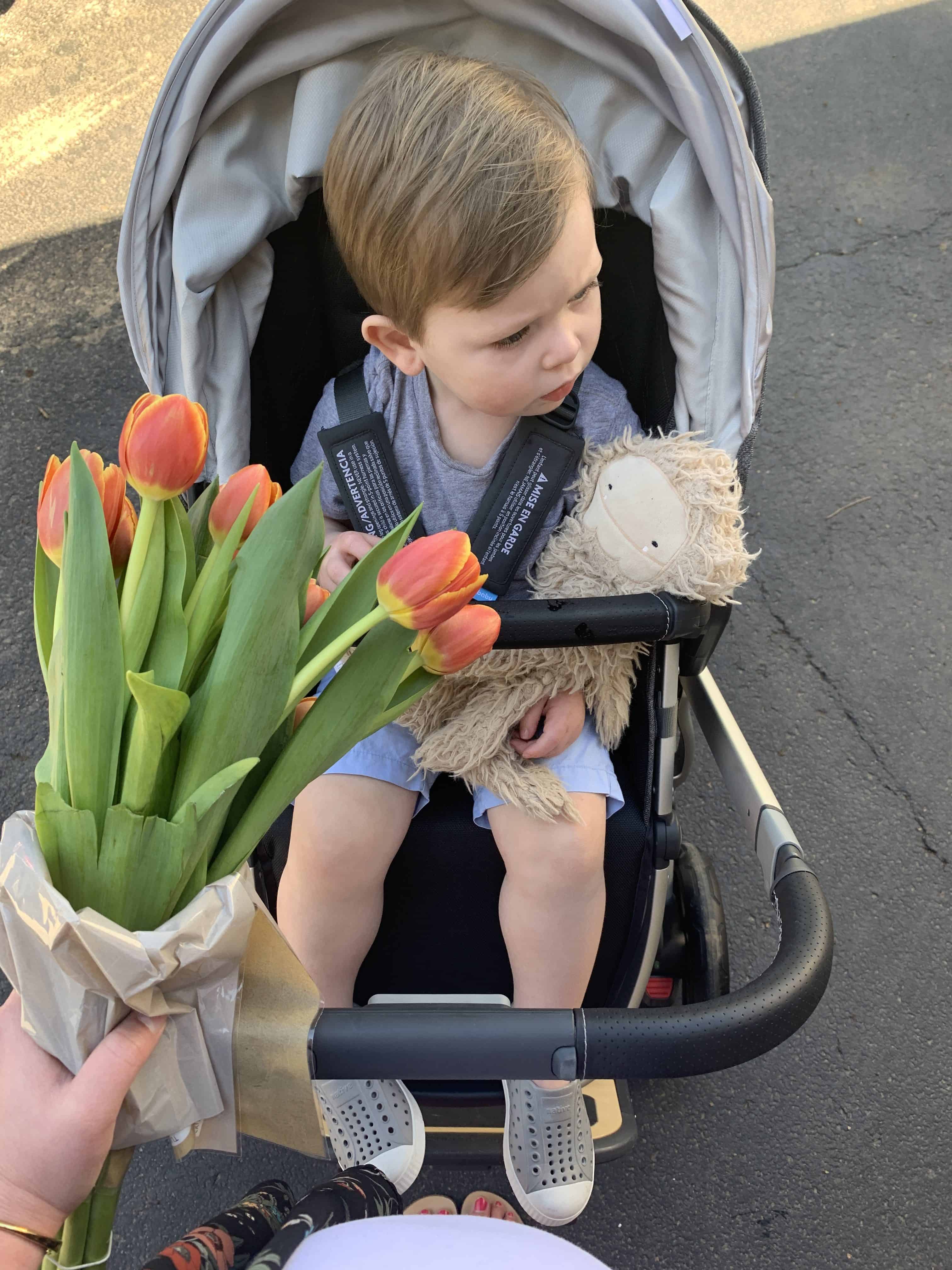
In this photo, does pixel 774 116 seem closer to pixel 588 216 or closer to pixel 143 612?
pixel 588 216

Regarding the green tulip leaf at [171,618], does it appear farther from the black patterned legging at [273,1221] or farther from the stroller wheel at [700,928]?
the stroller wheel at [700,928]

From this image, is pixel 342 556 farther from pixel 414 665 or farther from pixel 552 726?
pixel 414 665

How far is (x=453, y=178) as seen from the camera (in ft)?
3.04

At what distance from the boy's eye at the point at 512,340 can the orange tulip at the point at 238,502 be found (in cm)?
42

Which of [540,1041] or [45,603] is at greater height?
[45,603]

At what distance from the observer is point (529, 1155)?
3.96ft

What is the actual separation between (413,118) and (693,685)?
82 cm

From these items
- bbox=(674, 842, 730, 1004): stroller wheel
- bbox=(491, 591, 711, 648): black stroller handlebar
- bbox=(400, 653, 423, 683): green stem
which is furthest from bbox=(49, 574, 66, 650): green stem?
bbox=(674, 842, 730, 1004): stroller wheel

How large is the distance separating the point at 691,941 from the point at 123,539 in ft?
3.50

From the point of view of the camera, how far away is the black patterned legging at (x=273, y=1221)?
2.56 feet

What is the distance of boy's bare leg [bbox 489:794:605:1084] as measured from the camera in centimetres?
111

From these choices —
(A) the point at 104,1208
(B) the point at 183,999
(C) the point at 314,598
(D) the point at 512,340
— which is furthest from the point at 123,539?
(D) the point at 512,340

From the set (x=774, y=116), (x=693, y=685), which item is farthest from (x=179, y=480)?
(x=774, y=116)

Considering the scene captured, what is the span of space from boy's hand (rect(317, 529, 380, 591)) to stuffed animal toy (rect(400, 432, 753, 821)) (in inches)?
7.2
